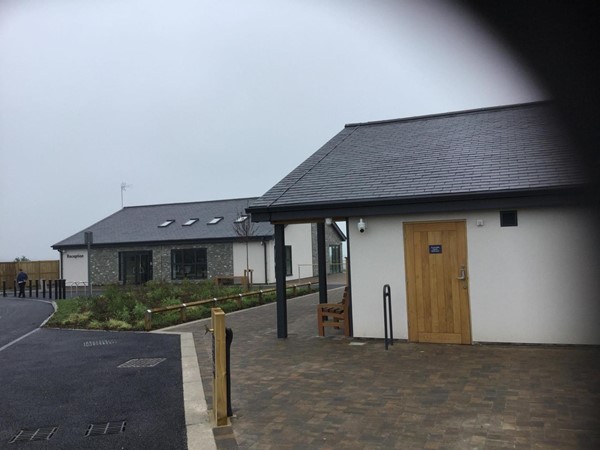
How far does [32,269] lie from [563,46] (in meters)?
35.0

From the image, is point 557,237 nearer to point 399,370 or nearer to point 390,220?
point 390,220

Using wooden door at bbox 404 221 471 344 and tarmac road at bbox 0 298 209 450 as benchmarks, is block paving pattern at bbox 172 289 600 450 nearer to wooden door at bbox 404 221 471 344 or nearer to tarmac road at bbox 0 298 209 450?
wooden door at bbox 404 221 471 344

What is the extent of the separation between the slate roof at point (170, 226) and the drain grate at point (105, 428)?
70.4 ft

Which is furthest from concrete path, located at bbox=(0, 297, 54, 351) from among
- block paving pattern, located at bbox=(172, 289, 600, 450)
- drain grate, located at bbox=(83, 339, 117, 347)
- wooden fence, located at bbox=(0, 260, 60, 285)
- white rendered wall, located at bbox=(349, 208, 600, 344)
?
wooden fence, located at bbox=(0, 260, 60, 285)

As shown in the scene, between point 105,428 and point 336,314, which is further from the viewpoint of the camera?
point 336,314

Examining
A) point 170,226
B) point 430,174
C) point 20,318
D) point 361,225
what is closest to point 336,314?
point 361,225

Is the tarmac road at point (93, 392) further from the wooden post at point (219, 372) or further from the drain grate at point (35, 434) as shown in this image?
the wooden post at point (219, 372)

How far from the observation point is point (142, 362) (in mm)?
8086

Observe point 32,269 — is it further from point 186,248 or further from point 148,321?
point 148,321

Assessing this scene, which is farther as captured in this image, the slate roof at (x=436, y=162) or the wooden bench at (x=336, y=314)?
the wooden bench at (x=336, y=314)

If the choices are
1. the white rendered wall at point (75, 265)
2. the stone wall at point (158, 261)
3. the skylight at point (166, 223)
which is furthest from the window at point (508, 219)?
the white rendered wall at point (75, 265)

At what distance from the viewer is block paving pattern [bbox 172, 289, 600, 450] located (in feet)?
14.5

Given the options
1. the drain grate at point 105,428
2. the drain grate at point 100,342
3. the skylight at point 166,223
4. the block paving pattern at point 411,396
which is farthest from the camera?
the skylight at point 166,223

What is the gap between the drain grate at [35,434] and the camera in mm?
4837
